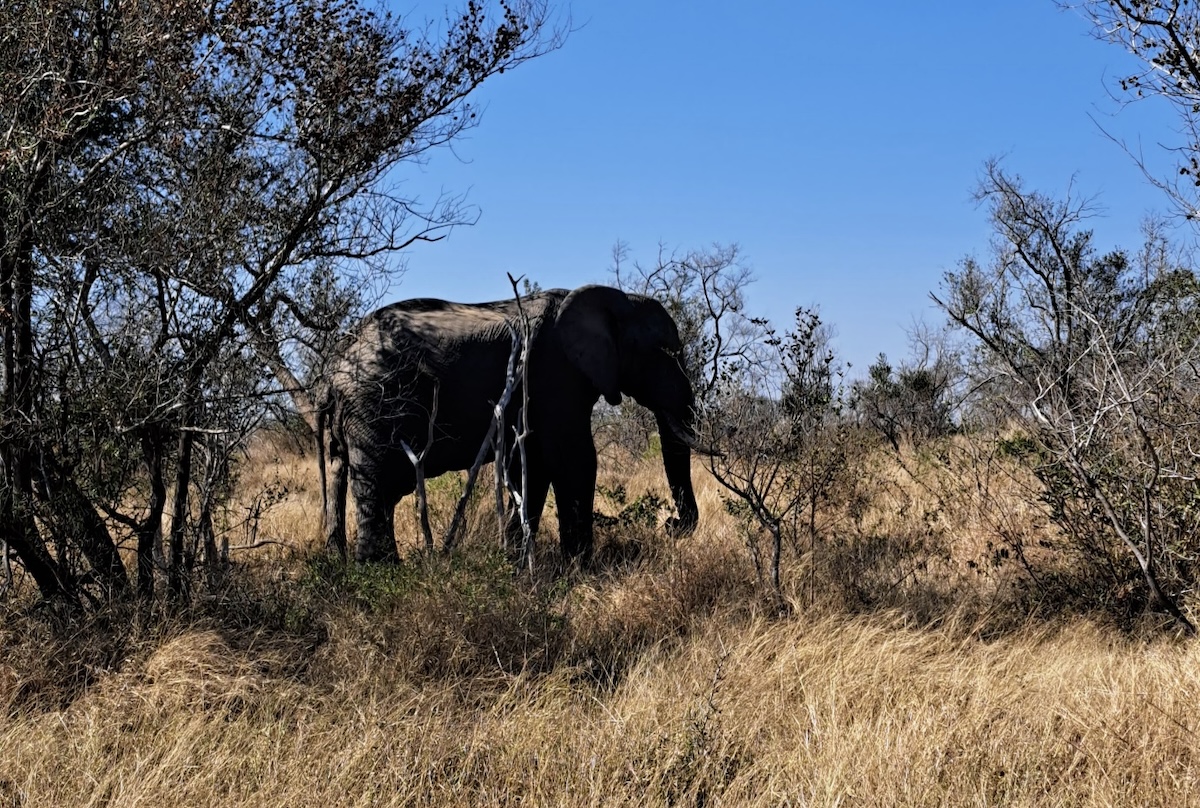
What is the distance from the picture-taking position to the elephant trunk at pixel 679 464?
29.7 feet

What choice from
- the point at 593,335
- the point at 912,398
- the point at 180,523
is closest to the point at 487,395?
the point at 593,335

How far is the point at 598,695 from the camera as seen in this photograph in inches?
218

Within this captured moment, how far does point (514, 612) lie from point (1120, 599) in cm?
354

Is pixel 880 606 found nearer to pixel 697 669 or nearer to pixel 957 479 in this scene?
pixel 697 669

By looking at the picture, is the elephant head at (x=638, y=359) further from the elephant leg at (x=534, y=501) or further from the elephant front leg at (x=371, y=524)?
the elephant front leg at (x=371, y=524)

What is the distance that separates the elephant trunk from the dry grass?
1.54 meters

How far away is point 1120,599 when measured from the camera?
6.42 m

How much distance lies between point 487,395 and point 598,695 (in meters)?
3.73

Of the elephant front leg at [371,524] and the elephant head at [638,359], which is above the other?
the elephant head at [638,359]

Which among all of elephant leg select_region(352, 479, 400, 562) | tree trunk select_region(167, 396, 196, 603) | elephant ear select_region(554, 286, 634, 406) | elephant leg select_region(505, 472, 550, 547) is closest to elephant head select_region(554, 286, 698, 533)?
elephant ear select_region(554, 286, 634, 406)

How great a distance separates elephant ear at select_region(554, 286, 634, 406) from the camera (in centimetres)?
895

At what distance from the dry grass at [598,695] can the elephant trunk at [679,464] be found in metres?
1.54

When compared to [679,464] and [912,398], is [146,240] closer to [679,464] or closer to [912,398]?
[679,464]

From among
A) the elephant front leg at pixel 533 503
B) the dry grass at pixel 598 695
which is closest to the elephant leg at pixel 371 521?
the elephant front leg at pixel 533 503
